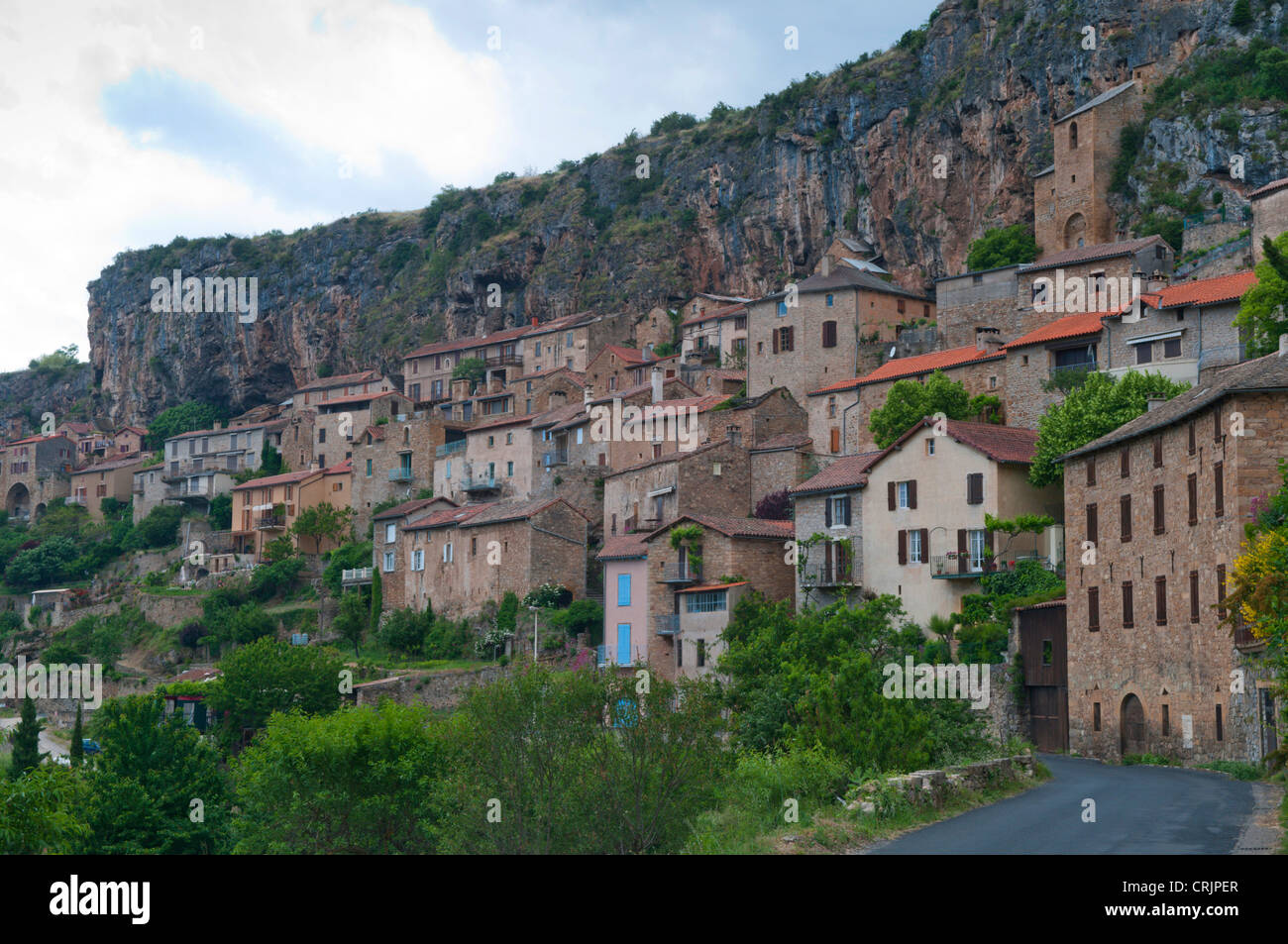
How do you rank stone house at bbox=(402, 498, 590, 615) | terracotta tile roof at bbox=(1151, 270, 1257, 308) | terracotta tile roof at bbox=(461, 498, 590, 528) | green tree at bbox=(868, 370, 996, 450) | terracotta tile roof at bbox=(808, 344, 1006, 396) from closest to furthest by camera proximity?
terracotta tile roof at bbox=(1151, 270, 1257, 308), green tree at bbox=(868, 370, 996, 450), terracotta tile roof at bbox=(808, 344, 1006, 396), stone house at bbox=(402, 498, 590, 615), terracotta tile roof at bbox=(461, 498, 590, 528)

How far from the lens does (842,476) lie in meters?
55.6

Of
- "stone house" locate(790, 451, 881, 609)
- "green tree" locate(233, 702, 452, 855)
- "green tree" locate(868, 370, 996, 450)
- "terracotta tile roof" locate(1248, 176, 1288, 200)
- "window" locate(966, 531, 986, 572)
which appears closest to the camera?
"green tree" locate(233, 702, 452, 855)

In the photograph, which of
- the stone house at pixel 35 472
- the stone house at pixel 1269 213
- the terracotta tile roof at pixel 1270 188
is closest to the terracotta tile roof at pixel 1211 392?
the stone house at pixel 1269 213

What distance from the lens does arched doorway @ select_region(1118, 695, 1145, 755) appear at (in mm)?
38219

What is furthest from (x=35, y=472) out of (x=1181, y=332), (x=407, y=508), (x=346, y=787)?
(x=1181, y=332)

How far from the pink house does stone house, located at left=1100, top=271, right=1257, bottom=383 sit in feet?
69.0

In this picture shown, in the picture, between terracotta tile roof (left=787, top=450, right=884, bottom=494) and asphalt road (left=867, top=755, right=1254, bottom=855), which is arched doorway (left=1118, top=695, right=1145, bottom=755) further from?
terracotta tile roof (left=787, top=450, right=884, bottom=494)

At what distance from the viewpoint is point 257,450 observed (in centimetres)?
11256

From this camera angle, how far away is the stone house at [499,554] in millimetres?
67688

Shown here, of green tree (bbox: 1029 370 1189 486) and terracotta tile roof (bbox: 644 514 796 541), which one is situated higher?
green tree (bbox: 1029 370 1189 486)

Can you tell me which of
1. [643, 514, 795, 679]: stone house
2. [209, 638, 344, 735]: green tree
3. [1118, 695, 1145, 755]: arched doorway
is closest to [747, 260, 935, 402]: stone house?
[643, 514, 795, 679]: stone house

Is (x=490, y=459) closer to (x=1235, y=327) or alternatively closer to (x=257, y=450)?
(x=257, y=450)
